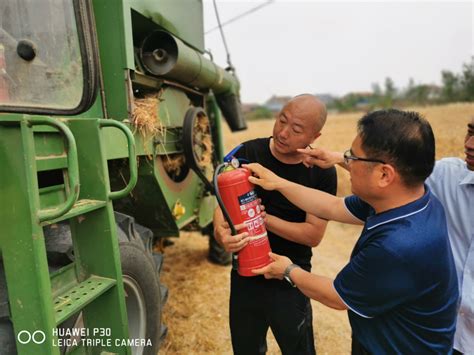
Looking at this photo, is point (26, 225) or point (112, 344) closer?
point (26, 225)

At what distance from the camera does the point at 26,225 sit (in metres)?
1.36

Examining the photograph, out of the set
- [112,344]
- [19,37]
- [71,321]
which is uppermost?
[19,37]

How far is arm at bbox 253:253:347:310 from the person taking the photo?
4.81 ft

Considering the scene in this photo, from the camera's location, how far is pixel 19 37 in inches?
67.7

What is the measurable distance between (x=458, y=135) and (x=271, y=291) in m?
12.7

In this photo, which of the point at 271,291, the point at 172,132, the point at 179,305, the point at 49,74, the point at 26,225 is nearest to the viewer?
the point at 26,225

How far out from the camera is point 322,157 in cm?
200

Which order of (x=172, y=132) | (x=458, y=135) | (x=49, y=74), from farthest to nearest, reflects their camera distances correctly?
(x=458, y=135) < (x=172, y=132) < (x=49, y=74)

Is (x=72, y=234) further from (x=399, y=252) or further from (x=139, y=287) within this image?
(x=399, y=252)

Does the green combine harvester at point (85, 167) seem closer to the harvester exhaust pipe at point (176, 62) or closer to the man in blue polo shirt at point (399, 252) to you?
the harvester exhaust pipe at point (176, 62)

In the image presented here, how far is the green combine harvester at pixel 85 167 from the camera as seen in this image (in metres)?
1.37

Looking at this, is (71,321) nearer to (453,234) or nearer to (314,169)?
(314,169)

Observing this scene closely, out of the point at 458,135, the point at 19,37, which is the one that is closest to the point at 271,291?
the point at 19,37

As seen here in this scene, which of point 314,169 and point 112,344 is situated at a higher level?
point 314,169
